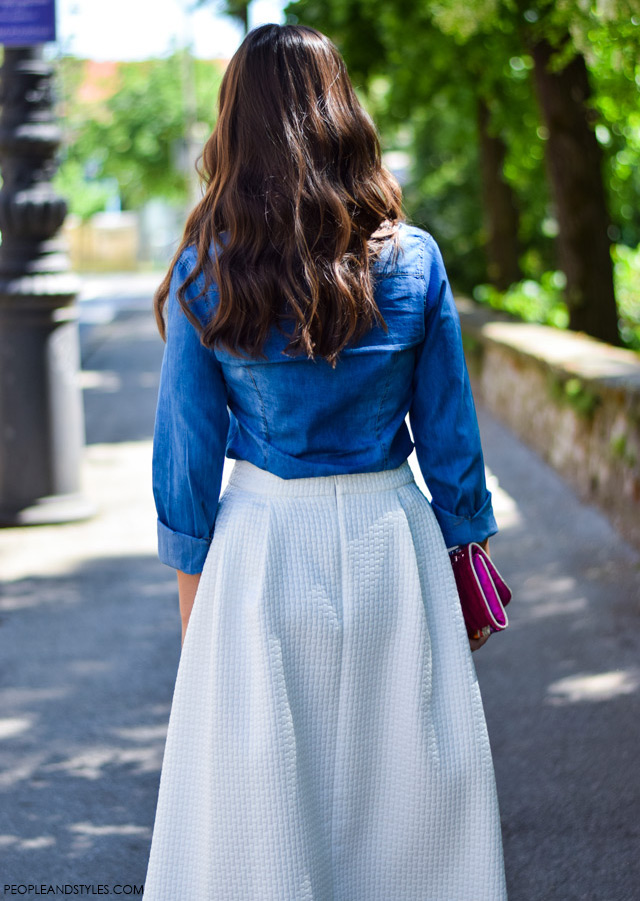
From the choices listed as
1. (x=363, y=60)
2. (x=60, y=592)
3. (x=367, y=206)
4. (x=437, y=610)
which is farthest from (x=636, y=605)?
(x=363, y=60)

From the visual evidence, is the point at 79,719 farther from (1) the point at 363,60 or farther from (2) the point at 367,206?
(1) the point at 363,60

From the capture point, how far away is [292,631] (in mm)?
2201

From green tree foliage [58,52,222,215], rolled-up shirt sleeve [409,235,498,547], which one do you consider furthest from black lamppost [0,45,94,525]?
green tree foliage [58,52,222,215]

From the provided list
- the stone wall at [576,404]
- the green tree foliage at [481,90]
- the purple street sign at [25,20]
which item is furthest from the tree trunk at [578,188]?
the purple street sign at [25,20]

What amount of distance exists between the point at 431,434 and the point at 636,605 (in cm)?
325

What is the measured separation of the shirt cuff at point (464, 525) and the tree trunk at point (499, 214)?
14456 millimetres

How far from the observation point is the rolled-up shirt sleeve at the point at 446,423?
2279mm

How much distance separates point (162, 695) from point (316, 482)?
242 centimetres

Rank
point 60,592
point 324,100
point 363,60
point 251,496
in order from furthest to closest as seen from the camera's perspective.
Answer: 1. point 363,60
2. point 60,592
3. point 251,496
4. point 324,100

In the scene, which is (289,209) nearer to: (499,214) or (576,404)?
(576,404)

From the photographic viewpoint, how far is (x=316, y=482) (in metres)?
2.24

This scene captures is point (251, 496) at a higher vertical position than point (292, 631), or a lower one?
higher

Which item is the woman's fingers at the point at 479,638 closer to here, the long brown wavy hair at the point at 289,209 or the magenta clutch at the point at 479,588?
the magenta clutch at the point at 479,588

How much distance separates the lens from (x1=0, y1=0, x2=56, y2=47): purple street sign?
642 centimetres
